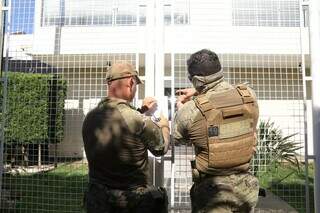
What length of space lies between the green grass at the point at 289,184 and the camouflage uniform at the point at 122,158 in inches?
84.0

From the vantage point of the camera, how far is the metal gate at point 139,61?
4.18 meters

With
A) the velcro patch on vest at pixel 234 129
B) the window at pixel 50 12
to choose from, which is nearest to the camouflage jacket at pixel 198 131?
the velcro patch on vest at pixel 234 129

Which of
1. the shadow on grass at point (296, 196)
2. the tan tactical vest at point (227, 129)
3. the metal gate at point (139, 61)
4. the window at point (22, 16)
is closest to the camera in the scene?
the tan tactical vest at point (227, 129)

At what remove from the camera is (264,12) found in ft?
14.5

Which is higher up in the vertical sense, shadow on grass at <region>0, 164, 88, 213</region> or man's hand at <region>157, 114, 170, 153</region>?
man's hand at <region>157, 114, 170, 153</region>

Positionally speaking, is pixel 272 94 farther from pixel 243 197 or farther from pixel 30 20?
pixel 30 20

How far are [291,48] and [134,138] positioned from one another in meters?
3.22

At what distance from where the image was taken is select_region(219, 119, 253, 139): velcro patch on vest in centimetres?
267

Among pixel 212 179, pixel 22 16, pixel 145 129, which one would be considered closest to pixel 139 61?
pixel 22 16

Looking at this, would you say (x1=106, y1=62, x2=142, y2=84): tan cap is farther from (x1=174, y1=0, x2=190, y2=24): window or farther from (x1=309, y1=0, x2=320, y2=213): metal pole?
(x1=309, y1=0, x2=320, y2=213): metal pole

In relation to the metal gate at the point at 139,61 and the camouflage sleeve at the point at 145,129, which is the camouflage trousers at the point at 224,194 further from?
the metal gate at the point at 139,61

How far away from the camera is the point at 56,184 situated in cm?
507

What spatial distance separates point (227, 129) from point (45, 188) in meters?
3.06

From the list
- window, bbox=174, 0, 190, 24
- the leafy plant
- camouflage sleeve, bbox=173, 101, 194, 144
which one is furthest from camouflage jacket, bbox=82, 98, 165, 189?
the leafy plant
